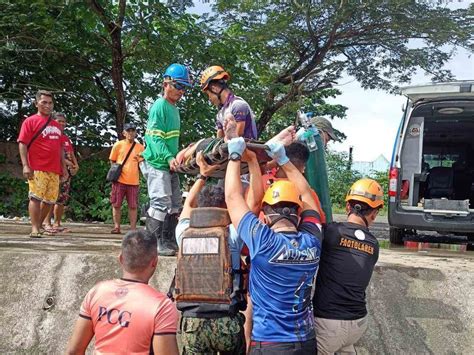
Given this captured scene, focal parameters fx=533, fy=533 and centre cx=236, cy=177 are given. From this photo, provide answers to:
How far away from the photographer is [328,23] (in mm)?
11750

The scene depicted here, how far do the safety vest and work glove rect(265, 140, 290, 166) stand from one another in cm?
44

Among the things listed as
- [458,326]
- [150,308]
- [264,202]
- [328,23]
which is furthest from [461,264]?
[328,23]

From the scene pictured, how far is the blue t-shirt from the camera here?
262cm

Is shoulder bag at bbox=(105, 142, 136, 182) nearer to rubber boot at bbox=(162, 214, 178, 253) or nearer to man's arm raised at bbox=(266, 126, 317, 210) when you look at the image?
rubber boot at bbox=(162, 214, 178, 253)

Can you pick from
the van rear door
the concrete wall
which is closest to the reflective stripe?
the concrete wall

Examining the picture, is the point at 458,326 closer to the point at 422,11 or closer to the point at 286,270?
the point at 286,270

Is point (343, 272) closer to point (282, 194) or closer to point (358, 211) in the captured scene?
point (358, 211)

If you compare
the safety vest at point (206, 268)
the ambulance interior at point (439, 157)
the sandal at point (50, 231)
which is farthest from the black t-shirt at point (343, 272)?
the sandal at point (50, 231)

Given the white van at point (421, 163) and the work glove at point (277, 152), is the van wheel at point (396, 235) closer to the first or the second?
the white van at point (421, 163)

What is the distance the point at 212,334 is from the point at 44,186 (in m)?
3.69

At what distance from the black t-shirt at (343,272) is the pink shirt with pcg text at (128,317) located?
1025mm

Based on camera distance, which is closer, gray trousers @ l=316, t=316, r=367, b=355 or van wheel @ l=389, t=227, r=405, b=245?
gray trousers @ l=316, t=316, r=367, b=355

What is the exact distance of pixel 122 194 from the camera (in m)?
7.21

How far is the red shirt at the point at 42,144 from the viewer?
5790 mm
